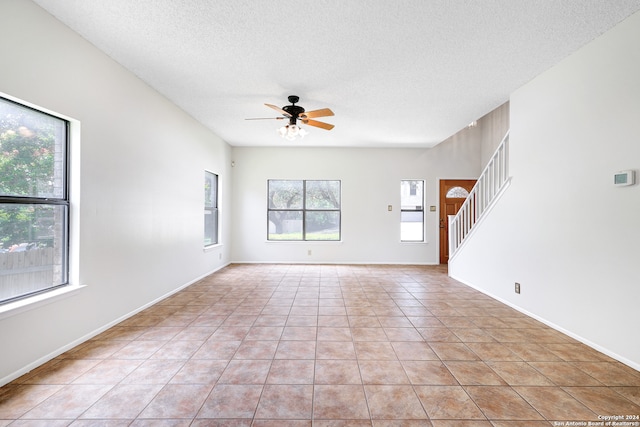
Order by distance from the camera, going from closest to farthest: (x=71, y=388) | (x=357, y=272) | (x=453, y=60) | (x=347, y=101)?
(x=71, y=388) < (x=453, y=60) < (x=347, y=101) < (x=357, y=272)

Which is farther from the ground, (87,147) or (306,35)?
(306,35)

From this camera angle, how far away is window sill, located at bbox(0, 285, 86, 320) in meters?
1.92

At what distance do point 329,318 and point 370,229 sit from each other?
145 inches

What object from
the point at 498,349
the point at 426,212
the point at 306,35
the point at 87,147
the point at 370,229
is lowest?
the point at 498,349

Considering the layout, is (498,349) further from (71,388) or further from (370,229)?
(370,229)

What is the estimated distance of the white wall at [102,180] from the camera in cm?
204

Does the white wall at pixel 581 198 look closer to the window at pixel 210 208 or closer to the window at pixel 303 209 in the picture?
the window at pixel 303 209

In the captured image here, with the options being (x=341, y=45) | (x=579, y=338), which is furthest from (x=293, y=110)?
(x=579, y=338)

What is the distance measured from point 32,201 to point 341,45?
2.84m

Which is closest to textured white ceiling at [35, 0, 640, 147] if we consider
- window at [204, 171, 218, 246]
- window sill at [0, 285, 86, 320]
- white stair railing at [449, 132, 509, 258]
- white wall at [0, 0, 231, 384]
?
white wall at [0, 0, 231, 384]

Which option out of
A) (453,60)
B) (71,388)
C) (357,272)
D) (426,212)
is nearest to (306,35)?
(453,60)

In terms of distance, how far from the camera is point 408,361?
89.3 inches

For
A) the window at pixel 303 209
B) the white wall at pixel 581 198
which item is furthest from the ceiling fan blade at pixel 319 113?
the window at pixel 303 209

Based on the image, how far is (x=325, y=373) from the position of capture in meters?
2.09
